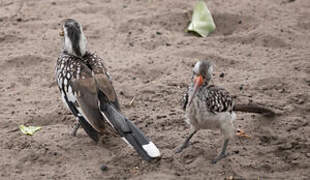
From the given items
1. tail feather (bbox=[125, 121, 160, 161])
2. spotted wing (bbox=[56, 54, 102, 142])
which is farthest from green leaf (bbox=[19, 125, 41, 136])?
tail feather (bbox=[125, 121, 160, 161])

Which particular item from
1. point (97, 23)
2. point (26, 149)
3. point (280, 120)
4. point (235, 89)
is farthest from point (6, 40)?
point (280, 120)

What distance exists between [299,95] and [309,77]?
0.42m

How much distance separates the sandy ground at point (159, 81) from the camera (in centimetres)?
436

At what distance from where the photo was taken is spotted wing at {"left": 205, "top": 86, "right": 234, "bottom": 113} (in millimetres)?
4137

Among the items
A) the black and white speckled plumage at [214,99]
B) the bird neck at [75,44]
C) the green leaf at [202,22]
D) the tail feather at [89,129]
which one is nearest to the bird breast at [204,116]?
the black and white speckled plumage at [214,99]

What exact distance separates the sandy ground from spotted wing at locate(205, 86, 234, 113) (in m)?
0.49

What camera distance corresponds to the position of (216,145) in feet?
15.2

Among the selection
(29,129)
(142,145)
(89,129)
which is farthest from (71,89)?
(142,145)

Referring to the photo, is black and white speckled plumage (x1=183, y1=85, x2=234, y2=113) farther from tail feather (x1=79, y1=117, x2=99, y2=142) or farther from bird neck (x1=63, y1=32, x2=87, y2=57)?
bird neck (x1=63, y1=32, x2=87, y2=57)

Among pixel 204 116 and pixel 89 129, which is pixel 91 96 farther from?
pixel 204 116

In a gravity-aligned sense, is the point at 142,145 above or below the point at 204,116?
below

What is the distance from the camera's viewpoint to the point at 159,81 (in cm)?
563

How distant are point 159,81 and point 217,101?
1559 mm

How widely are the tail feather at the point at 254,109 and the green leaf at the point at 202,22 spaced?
6.35ft
